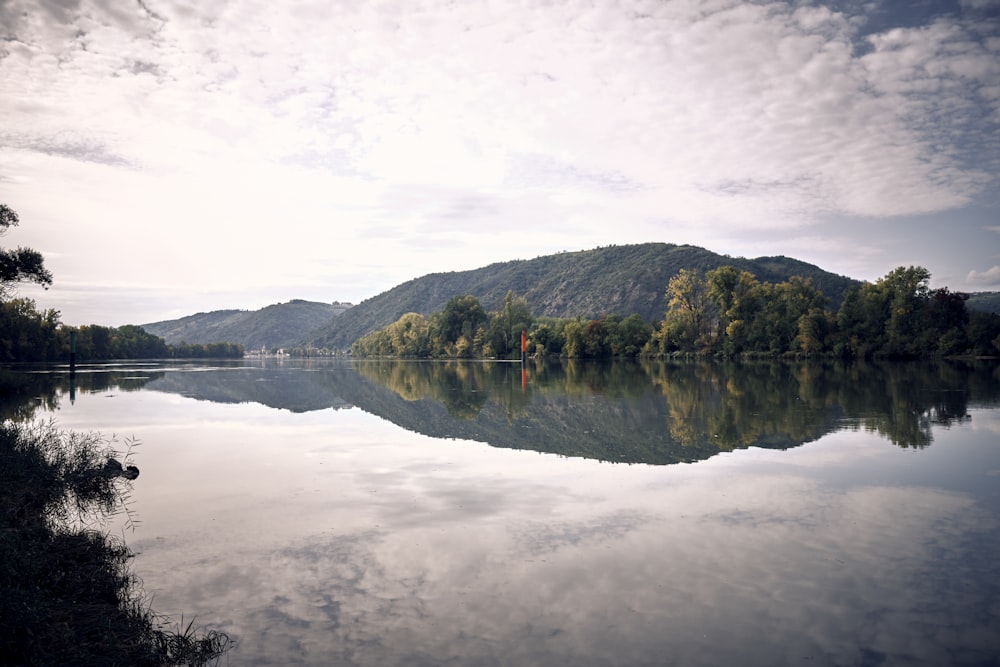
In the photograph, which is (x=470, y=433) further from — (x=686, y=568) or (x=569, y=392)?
(x=569, y=392)

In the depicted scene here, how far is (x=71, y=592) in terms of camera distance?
725 cm

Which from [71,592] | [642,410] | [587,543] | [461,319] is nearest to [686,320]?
[461,319]

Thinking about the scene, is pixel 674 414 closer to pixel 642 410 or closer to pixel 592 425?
pixel 642 410

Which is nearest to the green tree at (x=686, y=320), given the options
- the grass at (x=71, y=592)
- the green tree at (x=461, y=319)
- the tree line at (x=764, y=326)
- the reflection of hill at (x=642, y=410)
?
the tree line at (x=764, y=326)

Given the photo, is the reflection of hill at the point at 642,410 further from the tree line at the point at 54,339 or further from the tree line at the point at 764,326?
the tree line at the point at 764,326

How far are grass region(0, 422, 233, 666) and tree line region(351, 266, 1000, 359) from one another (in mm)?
93407

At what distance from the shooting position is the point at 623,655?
585 centimetres

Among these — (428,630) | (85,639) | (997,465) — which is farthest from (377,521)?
(997,465)

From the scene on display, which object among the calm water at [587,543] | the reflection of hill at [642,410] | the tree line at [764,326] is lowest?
the calm water at [587,543]

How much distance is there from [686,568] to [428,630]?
346 centimetres

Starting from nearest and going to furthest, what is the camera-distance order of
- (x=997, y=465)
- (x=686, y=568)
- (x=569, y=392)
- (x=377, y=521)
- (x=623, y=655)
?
(x=623, y=655)
(x=686, y=568)
(x=377, y=521)
(x=997, y=465)
(x=569, y=392)

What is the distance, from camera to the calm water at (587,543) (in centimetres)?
620

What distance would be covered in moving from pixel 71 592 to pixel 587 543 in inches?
253

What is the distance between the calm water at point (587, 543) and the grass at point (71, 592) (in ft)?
1.18
